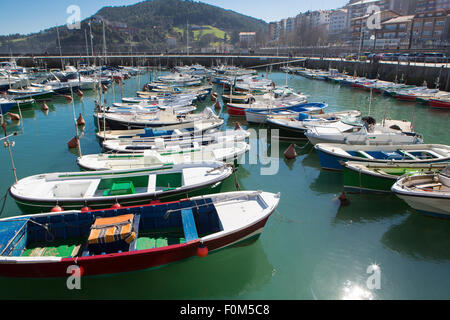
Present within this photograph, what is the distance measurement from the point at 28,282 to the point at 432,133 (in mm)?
29048

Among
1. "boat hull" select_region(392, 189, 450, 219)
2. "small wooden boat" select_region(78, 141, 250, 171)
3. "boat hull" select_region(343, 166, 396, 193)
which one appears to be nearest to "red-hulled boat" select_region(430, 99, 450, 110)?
"boat hull" select_region(343, 166, 396, 193)

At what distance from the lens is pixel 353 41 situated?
11962cm

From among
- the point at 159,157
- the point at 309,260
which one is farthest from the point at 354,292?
the point at 159,157

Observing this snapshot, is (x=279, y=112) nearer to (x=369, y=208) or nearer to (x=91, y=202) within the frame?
(x=369, y=208)

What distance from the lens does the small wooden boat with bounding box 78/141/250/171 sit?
14250 millimetres

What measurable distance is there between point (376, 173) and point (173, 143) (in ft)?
35.6

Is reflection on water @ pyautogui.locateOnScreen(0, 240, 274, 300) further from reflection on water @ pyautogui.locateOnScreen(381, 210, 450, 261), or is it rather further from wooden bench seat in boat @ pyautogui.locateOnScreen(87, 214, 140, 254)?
reflection on water @ pyautogui.locateOnScreen(381, 210, 450, 261)

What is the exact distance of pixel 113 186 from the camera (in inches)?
461

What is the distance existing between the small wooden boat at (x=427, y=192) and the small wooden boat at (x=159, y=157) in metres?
7.52

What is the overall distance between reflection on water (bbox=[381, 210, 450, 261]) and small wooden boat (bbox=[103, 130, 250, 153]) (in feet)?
29.8

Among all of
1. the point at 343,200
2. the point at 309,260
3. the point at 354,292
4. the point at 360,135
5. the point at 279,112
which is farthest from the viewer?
the point at 279,112

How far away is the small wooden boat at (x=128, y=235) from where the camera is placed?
8.29m
